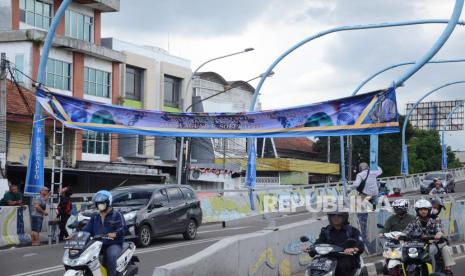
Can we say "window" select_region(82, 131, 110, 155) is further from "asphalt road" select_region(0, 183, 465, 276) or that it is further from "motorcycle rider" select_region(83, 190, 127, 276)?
"motorcycle rider" select_region(83, 190, 127, 276)

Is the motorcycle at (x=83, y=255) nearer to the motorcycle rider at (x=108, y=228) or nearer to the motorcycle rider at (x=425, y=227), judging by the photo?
the motorcycle rider at (x=108, y=228)

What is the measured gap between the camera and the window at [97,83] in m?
40.3

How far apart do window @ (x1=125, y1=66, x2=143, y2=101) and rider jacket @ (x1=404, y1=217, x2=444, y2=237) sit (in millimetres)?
37575

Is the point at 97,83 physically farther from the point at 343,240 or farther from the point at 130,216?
the point at 343,240

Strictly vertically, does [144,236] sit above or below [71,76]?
below

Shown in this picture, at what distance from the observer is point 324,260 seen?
8.16 metres

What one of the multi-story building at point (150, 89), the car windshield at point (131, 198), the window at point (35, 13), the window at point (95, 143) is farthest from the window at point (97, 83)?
the car windshield at point (131, 198)

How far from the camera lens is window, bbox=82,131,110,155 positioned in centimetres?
3984

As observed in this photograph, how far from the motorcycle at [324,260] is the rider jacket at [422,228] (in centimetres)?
184

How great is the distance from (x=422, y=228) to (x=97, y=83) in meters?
33.2

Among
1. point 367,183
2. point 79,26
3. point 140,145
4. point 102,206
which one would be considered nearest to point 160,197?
point 367,183

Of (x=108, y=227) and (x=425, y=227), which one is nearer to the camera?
(x=108, y=227)

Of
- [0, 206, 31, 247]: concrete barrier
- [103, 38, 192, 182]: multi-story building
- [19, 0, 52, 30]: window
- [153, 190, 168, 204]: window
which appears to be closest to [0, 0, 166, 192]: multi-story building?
[19, 0, 52, 30]: window

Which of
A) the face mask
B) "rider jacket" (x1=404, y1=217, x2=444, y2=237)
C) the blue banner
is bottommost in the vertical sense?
"rider jacket" (x1=404, y1=217, x2=444, y2=237)
